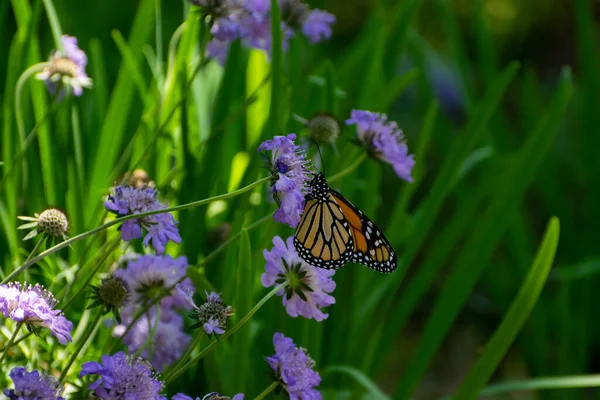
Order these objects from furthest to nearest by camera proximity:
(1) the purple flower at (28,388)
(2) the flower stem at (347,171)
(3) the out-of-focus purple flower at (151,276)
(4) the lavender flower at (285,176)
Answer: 1. (2) the flower stem at (347,171)
2. (3) the out-of-focus purple flower at (151,276)
3. (4) the lavender flower at (285,176)
4. (1) the purple flower at (28,388)

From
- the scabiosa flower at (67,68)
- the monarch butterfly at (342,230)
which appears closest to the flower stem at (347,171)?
the monarch butterfly at (342,230)

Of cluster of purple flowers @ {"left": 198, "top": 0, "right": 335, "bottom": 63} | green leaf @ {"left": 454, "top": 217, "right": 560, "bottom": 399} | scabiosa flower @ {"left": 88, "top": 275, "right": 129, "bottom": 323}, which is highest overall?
cluster of purple flowers @ {"left": 198, "top": 0, "right": 335, "bottom": 63}

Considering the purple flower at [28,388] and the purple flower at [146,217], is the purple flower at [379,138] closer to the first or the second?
the purple flower at [146,217]

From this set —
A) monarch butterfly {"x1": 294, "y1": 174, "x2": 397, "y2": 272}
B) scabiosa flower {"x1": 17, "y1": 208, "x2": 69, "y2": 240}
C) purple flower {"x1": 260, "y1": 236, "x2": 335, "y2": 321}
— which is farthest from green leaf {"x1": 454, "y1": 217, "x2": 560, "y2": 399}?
scabiosa flower {"x1": 17, "y1": 208, "x2": 69, "y2": 240}

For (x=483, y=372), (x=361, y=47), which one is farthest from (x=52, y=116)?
(x=483, y=372)

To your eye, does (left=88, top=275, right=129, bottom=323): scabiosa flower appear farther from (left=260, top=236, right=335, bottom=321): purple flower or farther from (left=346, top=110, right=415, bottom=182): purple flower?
(left=346, top=110, right=415, bottom=182): purple flower

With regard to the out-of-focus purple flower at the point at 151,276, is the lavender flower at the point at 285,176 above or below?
below
